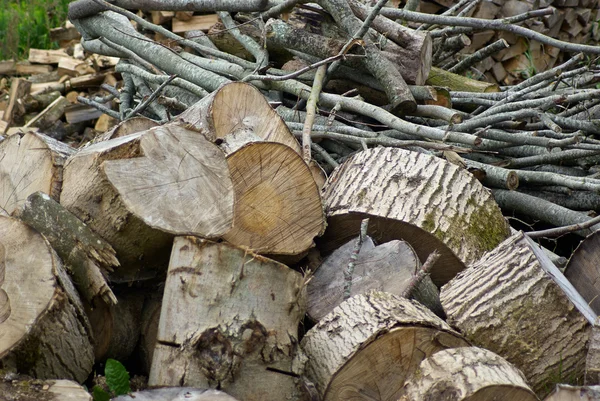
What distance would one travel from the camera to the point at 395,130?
144 inches

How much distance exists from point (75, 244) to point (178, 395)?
2.15ft

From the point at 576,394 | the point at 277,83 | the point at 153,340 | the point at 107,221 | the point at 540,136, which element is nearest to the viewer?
the point at 576,394

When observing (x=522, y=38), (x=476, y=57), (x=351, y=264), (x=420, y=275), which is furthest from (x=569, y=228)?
(x=522, y=38)

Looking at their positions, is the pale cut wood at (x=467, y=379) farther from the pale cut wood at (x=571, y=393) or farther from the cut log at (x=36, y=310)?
the cut log at (x=36, y=310)

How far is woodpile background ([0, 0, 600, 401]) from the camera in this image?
2.23 metres

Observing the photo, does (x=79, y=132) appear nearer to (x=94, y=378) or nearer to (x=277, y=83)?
(x=277, y=83)

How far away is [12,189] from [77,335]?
0.73 metres

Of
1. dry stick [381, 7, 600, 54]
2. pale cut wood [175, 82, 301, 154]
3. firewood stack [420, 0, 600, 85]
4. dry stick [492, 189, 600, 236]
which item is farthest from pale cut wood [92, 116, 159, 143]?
firewood stack [420, 0, 600, 85]

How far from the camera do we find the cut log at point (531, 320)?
8.07 feet

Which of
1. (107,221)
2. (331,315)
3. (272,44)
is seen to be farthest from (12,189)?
(272,44)

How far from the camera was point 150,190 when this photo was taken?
2375mm

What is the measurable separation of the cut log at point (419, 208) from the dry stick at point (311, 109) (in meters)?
0.21

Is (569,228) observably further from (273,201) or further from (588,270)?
(273,201)

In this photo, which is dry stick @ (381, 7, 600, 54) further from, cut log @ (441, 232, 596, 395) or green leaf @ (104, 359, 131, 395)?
green leaf @ (104, 359, 131, 395)
